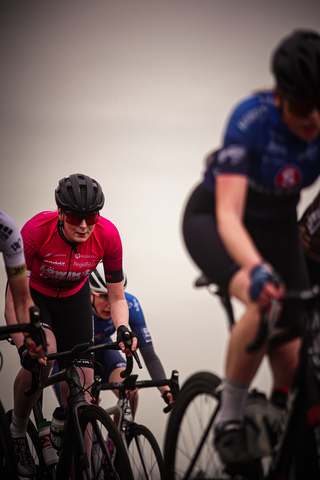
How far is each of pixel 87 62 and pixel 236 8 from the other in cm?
146

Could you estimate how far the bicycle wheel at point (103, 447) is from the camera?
94.5 inches

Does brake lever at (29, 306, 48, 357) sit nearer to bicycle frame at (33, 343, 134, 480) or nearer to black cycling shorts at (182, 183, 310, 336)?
bicycle frame at (33, 343, 134, 480)

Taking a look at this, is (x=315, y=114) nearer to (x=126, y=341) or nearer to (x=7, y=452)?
(x=126, y=341)

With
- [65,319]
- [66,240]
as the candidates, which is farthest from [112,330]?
[66,240]

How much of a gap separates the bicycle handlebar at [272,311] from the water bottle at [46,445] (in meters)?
1.87

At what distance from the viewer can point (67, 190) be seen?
2.89m

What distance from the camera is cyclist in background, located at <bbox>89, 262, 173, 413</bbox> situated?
11.5ft

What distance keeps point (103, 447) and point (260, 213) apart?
1.34m

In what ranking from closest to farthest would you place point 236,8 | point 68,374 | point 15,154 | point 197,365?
1. point 68,374
2. point 236,8
3. point 197,365
4. point 15,154

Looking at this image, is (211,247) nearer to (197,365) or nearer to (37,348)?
(37,348)

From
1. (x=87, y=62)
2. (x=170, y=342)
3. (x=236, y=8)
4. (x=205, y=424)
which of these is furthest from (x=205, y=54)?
(x=205, y=424)

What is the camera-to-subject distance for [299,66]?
1.59 meters

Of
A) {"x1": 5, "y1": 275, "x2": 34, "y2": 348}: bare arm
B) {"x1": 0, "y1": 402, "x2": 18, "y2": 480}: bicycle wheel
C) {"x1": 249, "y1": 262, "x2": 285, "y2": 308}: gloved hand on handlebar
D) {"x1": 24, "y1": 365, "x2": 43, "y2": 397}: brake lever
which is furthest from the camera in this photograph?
{"x1": 24, "y1": 365, "x2": 43, "y2": 397}: brake lever

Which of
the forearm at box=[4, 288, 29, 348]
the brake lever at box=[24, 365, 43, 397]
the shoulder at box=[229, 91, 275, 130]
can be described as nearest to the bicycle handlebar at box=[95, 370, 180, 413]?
the brake lever at box=[24, 365, 43, 397]
